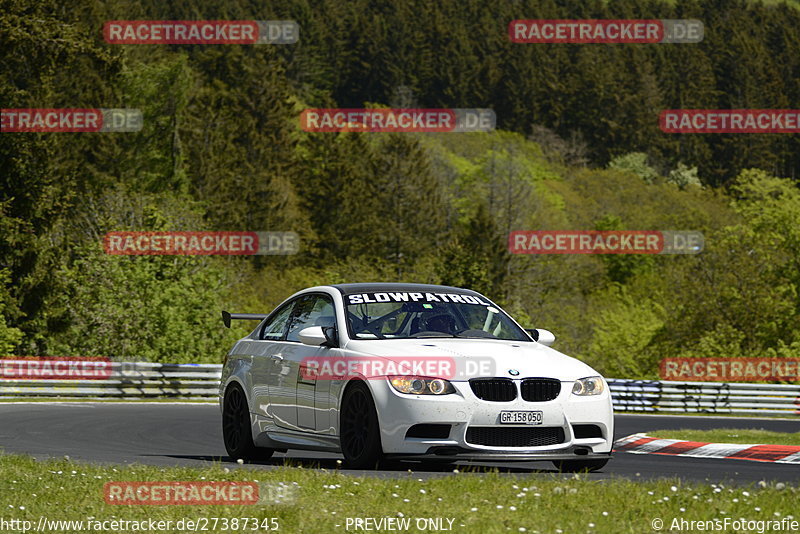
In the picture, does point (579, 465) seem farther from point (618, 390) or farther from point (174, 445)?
point (618, 390)

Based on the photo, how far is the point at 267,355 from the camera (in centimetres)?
1286

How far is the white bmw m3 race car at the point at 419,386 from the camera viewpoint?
10.9m

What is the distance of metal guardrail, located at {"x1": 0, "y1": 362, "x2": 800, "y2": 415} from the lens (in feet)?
115

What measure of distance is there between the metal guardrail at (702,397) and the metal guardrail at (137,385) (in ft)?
36.3

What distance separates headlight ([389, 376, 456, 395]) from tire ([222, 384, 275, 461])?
2678mm

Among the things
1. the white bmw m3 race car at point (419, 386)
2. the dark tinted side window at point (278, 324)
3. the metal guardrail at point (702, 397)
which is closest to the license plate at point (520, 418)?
the white bmw m3 race car at point (419, 386)

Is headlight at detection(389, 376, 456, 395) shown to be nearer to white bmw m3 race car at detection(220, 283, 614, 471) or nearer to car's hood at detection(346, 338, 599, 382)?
white bmw m3 race car at detection(220, 283, 614, 471)

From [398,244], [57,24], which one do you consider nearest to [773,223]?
[57,24]

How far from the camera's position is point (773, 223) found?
5603cm

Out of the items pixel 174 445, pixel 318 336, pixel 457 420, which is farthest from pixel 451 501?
pixel 174 445

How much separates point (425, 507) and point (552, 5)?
161m

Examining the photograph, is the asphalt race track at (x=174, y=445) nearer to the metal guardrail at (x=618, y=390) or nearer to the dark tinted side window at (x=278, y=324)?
the dark tinted side window at (x=278, y=324)

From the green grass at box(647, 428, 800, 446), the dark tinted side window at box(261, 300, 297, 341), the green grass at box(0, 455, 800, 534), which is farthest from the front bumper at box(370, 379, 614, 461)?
the green grass at box(647, 428, 800, 446)

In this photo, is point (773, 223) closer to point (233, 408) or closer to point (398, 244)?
point (398, 244)
